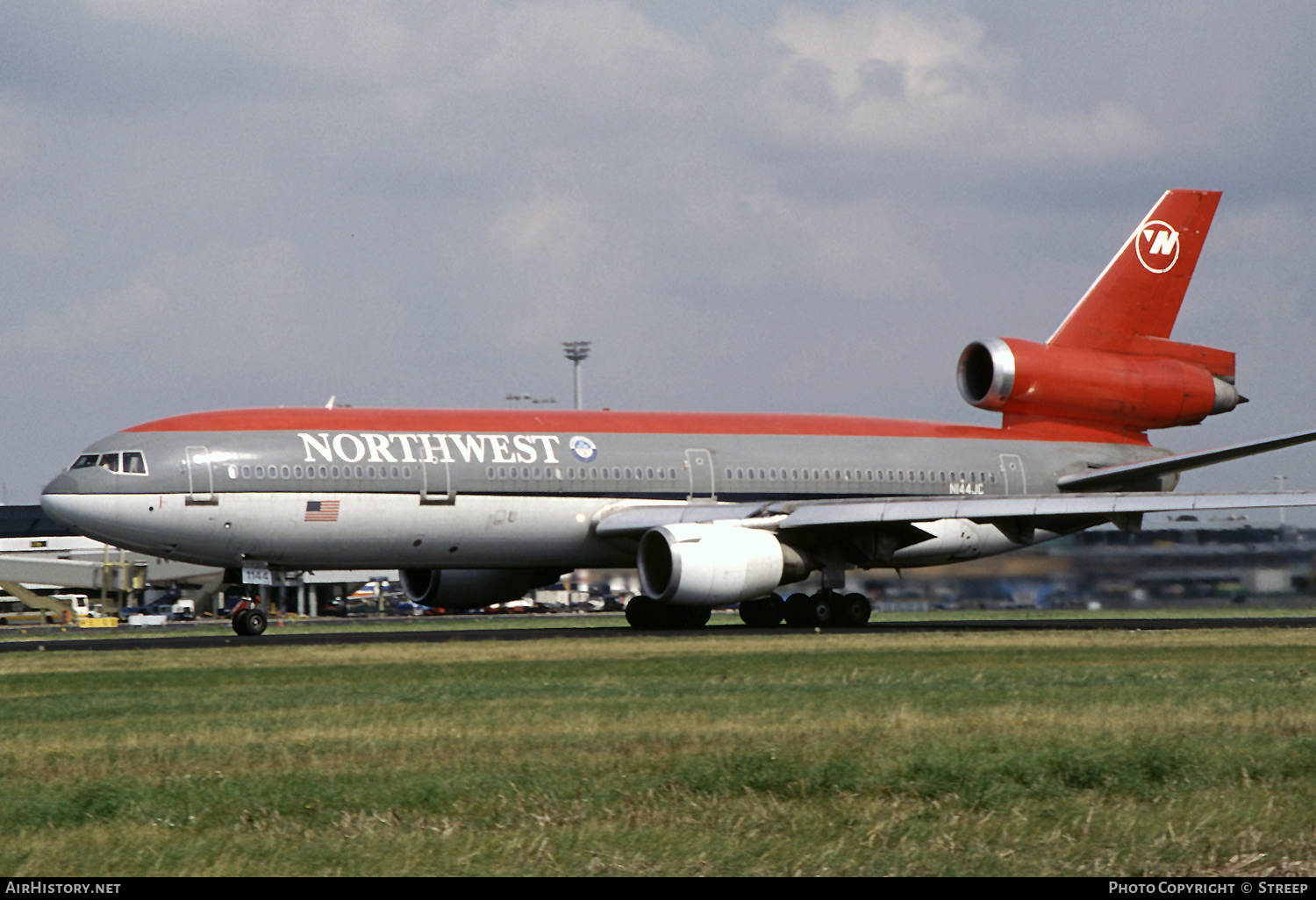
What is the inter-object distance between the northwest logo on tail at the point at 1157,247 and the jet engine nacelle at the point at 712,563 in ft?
44.9

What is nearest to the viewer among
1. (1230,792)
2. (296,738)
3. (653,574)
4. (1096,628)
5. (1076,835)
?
(1076,835)

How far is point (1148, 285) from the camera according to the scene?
40781mm

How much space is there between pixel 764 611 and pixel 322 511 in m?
9.81

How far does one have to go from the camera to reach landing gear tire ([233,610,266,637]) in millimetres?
32531

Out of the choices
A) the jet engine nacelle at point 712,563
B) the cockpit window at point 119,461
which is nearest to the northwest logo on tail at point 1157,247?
the jet engine nacelle at point 712,563

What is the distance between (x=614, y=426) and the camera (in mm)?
35969

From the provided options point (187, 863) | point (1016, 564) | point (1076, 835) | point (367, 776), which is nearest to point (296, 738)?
point (367, 776)

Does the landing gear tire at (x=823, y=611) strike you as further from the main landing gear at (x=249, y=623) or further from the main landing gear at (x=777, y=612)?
the main landing gear at (x=249, y=623)

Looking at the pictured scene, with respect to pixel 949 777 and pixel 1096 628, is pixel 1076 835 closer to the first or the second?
pixel 949 777

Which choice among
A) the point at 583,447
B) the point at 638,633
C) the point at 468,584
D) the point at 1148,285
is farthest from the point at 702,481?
the point at 1148,285

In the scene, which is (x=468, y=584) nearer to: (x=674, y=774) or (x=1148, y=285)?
(x=1148, y=285)

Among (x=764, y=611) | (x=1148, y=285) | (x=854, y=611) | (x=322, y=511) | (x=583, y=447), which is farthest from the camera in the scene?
(x=1148, y=285)

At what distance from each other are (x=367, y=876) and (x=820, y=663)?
13.9m

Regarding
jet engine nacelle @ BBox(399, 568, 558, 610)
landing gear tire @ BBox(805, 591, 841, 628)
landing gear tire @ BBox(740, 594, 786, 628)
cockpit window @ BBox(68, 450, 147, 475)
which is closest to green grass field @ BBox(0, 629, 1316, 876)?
cockpit window @ BBox(68, 450, 147, 475)
